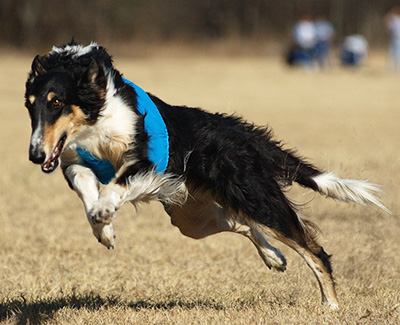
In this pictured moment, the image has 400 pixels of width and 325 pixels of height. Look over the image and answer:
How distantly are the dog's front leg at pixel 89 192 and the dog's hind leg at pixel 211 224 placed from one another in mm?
843

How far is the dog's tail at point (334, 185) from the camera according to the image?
16.8 feet

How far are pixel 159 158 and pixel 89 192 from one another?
509mm

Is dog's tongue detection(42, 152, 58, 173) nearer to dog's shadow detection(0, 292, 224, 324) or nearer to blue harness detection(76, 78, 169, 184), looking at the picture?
blue harness detection(76, 78, 169, 184)

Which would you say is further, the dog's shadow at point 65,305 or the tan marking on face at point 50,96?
the dog's shadow at point 65,305

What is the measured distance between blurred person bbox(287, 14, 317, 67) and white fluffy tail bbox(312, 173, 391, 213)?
2610cm

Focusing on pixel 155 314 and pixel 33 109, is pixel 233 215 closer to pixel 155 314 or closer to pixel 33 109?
pixel 155 314

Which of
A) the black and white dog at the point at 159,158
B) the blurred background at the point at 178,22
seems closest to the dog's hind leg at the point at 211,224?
the black and white dog at the point at 159,158

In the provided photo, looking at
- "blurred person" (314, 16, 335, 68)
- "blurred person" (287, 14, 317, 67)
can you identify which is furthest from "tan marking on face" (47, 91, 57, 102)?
"blurred person" (314, 16, 335, 68)

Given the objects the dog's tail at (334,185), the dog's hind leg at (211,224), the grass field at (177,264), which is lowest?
the grass field at (177,264)

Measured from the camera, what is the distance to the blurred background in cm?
4153

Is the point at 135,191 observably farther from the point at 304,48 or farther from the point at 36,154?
the point at 304,48

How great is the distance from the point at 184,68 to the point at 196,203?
26690 mm

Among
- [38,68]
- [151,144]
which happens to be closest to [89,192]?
[151,144]

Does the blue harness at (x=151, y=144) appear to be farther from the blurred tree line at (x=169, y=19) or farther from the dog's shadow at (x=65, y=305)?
the blurred tree line at (x=169, y=19)
